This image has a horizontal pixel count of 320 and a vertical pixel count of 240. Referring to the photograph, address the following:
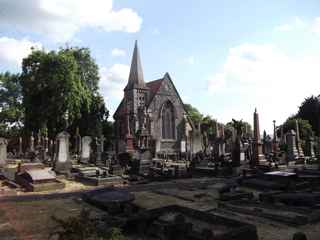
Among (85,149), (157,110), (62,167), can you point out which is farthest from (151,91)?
(62,167)

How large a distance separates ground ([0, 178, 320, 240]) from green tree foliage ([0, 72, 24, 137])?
116ft

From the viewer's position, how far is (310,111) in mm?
38406

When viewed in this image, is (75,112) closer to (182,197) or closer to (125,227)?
(182,197)

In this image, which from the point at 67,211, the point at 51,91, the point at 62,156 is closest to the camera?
the point at 67,211

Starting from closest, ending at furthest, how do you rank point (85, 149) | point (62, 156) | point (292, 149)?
point (62, 156)
point (292, 149)
point (85, 149)

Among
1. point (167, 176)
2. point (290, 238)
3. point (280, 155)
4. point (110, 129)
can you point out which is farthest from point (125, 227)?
point (110, 129)

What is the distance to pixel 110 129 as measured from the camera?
138 feet

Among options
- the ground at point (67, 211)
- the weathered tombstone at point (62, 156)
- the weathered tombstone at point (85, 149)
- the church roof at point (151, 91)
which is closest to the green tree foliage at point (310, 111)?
the church roof at point (151, 91)

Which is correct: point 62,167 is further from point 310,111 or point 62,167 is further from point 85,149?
point 310,111

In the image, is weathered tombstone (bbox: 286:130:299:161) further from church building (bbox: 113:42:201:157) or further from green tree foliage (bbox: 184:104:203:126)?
green tree foliage (bbox: 184:104:203:126)

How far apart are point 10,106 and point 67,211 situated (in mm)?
41779

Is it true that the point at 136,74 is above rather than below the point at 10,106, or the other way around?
above

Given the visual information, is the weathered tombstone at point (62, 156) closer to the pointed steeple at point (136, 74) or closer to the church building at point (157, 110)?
the church building at point (157, 110)

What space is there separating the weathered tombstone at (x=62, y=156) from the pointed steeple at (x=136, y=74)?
26.8 m
